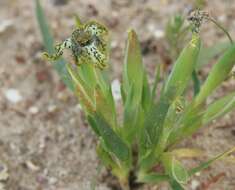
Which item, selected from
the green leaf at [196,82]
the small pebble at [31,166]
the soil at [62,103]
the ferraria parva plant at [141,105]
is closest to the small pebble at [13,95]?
the soil at [62,103]

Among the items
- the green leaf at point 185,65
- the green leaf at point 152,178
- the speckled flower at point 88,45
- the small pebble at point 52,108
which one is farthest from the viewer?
the small pebble at point 52,108

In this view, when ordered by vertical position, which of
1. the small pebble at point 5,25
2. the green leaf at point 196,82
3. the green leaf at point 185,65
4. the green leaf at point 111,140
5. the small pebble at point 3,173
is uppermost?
the small pebble at point 5,25

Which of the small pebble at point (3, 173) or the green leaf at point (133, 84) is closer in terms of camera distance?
the green leaf at point (133, 84)

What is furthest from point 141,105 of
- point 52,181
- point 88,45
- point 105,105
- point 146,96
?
point 52,181

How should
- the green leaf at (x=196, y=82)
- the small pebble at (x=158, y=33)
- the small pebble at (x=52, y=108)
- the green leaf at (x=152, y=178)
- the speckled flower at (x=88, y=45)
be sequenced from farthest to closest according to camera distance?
1. the small pebble at (x=158, y=33)
2. the small pebble at (x=52, y=108)
3. the green leaf at (x=196, y=82)
4. the green leaf at (x=152, y=178)
5. the speckled flower at (x=88, y=45)

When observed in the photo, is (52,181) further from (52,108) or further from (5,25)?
(5,25)

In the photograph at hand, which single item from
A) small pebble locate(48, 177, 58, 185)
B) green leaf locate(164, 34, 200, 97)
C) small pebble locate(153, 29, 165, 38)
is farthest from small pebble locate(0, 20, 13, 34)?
green leaf locate(164, 34, 200, 97)

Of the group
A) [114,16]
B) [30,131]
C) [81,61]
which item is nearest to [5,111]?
[30,131]

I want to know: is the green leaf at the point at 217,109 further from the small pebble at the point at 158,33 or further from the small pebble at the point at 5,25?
the small pebble at the point at 5,25
